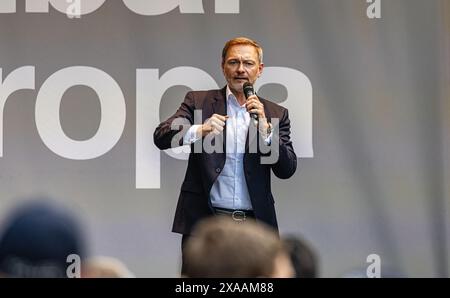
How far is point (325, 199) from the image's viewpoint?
4.18 metres

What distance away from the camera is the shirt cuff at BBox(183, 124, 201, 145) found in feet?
13.4

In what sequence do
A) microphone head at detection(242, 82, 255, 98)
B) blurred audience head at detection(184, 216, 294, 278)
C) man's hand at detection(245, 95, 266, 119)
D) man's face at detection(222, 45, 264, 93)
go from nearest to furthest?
blurred audience head at detection(184, 216, 294, 278) < man's hand at detection(245, 95, 266, 119) < microphone head at detection(242, 82, 255, 98) < man's face at detection(222, 45, 264, 93)

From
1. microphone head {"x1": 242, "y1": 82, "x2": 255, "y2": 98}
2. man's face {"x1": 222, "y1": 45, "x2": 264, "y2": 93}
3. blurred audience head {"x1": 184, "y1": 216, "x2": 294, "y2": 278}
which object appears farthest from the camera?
man's face {"x1": 222, "y1": 45, "x2": 264, "y2": 93}

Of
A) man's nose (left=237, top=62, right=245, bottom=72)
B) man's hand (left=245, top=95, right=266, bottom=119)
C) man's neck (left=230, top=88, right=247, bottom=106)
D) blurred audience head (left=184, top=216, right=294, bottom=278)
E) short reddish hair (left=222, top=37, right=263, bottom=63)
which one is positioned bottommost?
blurred audience head (left=184, top=216, right=294, bottom=278)

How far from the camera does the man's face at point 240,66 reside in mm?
4141

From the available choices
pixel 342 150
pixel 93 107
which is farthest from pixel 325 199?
pixel 93 107

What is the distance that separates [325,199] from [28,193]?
1.44m

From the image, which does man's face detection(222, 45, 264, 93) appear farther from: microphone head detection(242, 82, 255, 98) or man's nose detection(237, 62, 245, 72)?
microphone head detection(242, 82, 255, 98)

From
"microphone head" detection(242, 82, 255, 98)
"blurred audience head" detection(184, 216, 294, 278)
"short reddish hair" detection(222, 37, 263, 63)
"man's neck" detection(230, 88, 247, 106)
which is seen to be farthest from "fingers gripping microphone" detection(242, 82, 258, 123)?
"blurred audience head" detection(184, 216, 294, 278)

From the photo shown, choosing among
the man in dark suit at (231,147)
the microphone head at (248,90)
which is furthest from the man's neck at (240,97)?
the microphone head at (248,90)

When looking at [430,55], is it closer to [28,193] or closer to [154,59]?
[154,59]

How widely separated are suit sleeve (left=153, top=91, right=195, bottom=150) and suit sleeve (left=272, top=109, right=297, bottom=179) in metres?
0.44

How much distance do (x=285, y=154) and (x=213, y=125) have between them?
373 mm

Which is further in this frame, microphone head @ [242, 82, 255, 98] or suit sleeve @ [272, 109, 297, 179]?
suit sleeve @ [272, 109, 297, 179]
